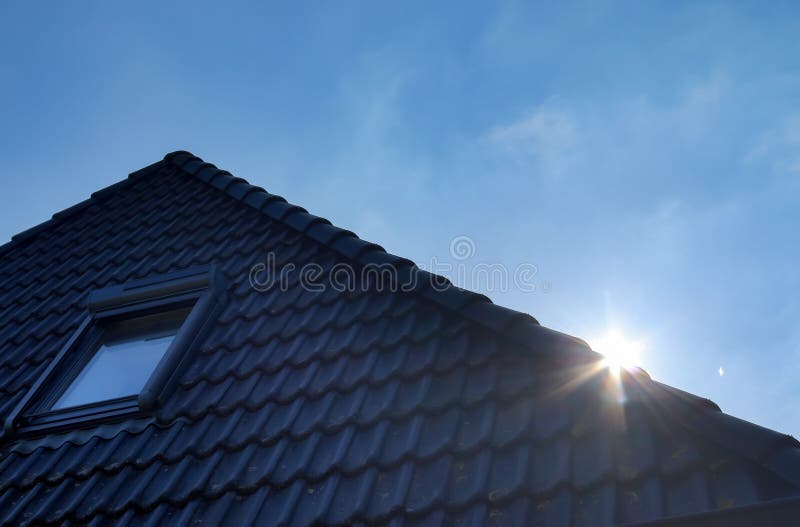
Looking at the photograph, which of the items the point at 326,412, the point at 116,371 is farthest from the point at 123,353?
the point at 326,412

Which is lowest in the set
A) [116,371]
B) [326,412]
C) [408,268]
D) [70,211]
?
[326,412]

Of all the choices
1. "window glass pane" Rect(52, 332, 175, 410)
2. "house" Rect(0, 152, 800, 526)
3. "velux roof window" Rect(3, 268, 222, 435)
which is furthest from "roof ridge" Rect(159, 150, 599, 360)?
"window glass pane" Rect(52, 332, 175, 410)

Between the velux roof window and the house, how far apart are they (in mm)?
16

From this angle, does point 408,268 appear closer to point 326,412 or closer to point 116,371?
point 326,412

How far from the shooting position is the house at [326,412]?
7.45ft

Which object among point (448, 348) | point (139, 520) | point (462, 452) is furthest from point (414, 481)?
point (139, 520)

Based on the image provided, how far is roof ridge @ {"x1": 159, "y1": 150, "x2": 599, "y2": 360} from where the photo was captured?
3.02m

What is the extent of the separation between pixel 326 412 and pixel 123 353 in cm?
198

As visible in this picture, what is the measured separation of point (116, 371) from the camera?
4.16 m

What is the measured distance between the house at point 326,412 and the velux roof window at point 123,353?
0.05 feet

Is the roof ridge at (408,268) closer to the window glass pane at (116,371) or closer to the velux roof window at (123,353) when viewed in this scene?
the velux roof window at (123,353)

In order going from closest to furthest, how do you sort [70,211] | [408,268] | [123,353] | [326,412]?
[326,412], [408,268], [123,353], [70,211]

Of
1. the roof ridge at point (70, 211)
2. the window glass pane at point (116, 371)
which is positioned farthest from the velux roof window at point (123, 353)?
the roof ridge at point (70, 211)

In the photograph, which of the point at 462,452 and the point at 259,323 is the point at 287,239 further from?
the point at 462,452
